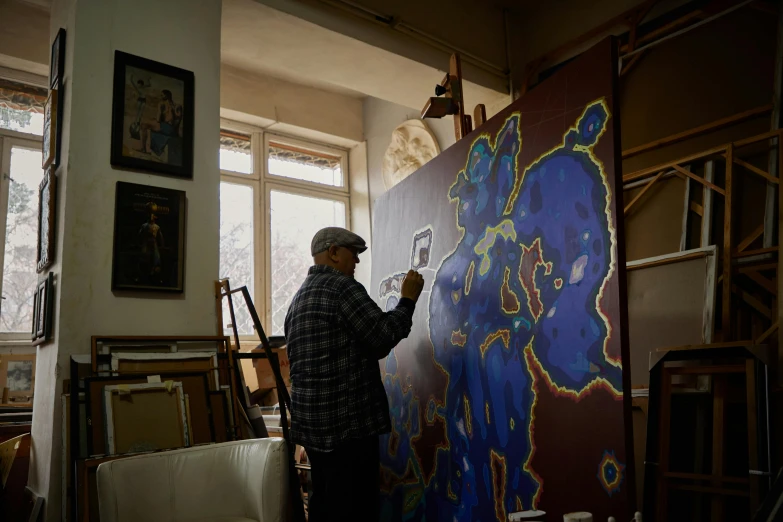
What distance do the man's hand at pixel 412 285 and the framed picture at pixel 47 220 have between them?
167 cm

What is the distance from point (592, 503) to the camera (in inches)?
68.2

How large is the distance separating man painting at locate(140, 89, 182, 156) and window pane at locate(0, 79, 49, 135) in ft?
7.60

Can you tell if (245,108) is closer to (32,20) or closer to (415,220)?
(32,20)

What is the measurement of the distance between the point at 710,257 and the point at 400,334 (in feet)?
4.94

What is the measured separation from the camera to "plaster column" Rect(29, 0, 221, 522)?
2.66 metres

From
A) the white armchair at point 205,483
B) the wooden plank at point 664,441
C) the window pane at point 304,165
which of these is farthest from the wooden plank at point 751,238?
the window pane at point 304,165

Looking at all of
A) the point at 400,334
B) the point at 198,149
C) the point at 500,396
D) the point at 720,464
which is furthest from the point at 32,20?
the point at 720,464

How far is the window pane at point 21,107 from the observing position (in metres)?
4.60

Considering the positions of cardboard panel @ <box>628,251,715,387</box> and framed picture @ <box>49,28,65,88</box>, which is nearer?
cardboard panel @ <box>628,251,715,387</box>

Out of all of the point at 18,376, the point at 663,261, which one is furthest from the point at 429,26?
the point at 18,376

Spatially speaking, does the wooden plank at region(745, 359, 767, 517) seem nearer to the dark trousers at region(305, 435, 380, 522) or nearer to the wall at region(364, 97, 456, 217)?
the dark trousers at region(305, 435, 380, 522)

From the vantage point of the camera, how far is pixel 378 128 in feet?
19.6

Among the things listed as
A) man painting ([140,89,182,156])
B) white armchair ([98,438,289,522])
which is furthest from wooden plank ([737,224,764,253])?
man painting ([140,89,182,156])

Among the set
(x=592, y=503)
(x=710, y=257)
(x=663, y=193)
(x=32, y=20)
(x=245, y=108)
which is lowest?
(x=592, y=503)
